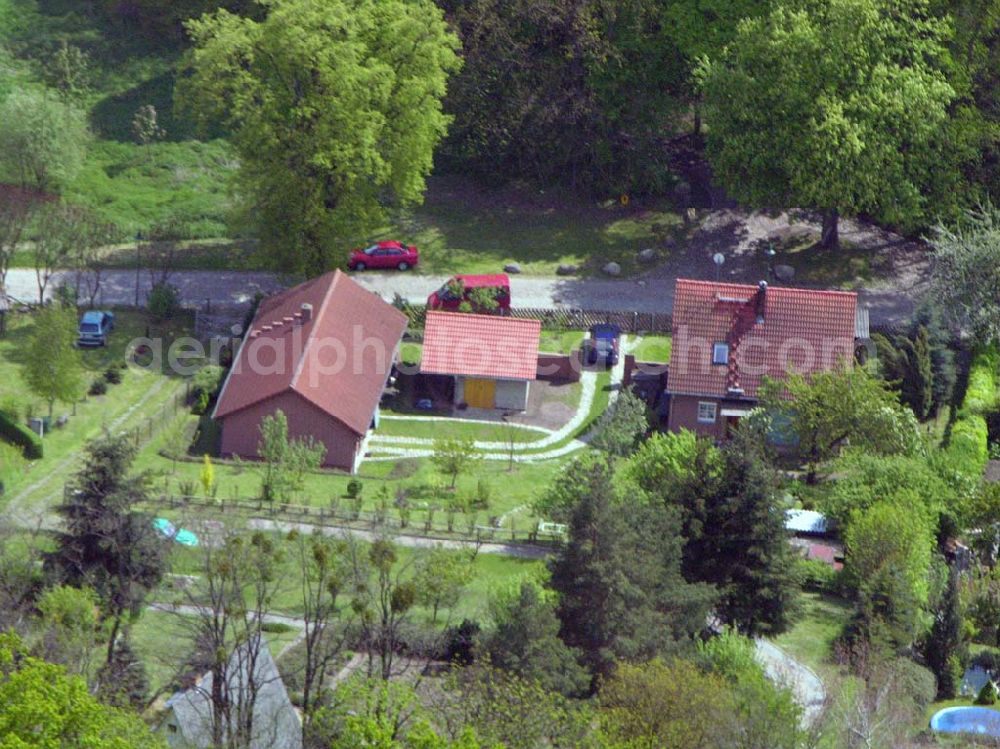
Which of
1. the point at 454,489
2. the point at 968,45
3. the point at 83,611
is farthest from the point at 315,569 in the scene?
the point at 968,45

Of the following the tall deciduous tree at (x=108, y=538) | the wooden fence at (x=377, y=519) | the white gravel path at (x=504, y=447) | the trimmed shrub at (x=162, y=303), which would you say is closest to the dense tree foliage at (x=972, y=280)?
the white gravel path at (x=504, y=447)

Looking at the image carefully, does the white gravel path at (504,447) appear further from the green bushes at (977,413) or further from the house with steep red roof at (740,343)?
the green bushes at (977,413)

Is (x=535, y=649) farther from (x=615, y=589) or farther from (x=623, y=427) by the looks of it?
(x=623, y=427)

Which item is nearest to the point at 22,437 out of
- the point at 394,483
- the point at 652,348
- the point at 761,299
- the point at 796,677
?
the point at 394,483

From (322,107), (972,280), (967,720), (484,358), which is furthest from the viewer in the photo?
(322,107)

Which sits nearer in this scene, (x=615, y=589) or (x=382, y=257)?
(x=615, y=589)

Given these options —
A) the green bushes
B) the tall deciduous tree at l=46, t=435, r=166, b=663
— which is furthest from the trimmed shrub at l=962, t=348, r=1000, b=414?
the tall deciduous tree at l=46, t=435, r=166, b=663

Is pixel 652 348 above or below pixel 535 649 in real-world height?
above
